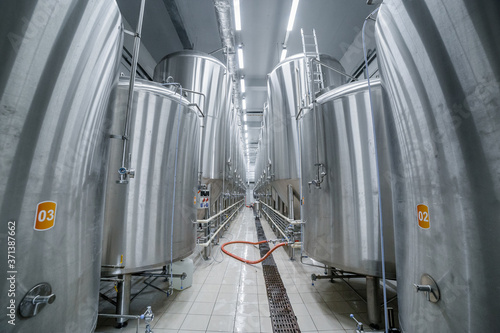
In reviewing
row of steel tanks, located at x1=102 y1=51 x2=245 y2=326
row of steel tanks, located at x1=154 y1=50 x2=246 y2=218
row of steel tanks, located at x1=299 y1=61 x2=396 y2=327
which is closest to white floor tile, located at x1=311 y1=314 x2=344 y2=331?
row of steel tanks, located at x1=299 y1=61 x2=396 y2=327

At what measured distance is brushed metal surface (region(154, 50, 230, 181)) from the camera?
12.4 feet

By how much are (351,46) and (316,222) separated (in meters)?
5.02

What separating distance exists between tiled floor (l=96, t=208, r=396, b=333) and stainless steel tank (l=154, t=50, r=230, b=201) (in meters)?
1.73

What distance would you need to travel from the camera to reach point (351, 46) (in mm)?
5176

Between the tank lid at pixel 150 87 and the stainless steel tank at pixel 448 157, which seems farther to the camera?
the tank lid at pixel 150 87

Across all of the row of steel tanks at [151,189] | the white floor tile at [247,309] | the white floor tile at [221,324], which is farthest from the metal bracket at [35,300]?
the white floor tile at [247,309]

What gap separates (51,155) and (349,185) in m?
1.97

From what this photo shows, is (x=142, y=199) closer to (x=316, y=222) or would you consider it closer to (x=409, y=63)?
(x=316, y=222)

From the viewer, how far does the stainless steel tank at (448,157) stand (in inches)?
24.5

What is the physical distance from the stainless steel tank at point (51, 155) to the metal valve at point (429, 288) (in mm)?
1390

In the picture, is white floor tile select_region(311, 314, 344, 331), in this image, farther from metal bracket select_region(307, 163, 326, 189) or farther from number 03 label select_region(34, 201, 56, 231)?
number 03 label select_region(34, 201, 56, 231)

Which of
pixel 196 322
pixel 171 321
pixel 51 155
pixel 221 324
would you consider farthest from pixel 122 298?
pixel 51 155

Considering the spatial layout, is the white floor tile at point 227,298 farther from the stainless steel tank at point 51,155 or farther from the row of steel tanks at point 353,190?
the stainless steel tank at point 51,155

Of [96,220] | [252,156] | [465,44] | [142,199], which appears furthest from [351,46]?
[252,156]
